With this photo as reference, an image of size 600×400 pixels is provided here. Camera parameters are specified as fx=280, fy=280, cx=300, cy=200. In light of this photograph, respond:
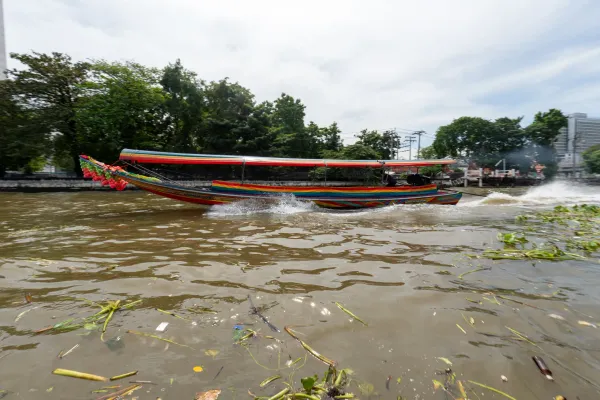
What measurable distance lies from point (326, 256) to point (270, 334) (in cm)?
239

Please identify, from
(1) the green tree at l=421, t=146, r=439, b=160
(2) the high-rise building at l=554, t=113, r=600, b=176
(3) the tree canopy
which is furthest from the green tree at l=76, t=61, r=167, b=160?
(2) the high-rise building at l=554, t=113, r=600, b=176

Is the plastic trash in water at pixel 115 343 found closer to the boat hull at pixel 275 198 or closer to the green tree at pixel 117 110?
the boat hull at pixel 275 198

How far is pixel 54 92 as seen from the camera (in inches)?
915

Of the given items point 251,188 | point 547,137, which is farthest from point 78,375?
point 547,137

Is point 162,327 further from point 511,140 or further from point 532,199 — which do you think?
point 511,140

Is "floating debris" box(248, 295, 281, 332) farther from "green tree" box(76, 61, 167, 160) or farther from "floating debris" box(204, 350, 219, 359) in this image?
"green tree" box(76, 61, 167, 160)

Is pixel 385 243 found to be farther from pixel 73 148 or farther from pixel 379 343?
pixel 73 148

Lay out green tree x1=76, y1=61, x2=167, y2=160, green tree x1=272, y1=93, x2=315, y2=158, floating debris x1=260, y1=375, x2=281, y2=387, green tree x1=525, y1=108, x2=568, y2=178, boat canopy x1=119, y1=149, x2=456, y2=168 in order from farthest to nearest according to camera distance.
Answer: green tree x1=525, y1=108, x2=568, y2=178 < green tree x1=272, y1=93, x2=315, y2=158 < green tree x1=76, y1=61, x2=167, y2=160 < boat canopy x1=119, y1=149, x2=456, y2=168 < floating debris x1=260, y1=375, x2=281, y2=387

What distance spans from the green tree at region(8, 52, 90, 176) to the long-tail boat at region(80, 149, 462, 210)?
19388 millimetres

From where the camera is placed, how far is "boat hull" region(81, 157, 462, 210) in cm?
873

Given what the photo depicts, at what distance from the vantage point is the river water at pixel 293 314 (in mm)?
1881

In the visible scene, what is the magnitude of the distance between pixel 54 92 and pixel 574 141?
218 feet

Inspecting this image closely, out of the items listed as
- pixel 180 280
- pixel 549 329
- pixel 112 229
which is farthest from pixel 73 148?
pixel 549 329

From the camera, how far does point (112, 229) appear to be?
22.6 ft
